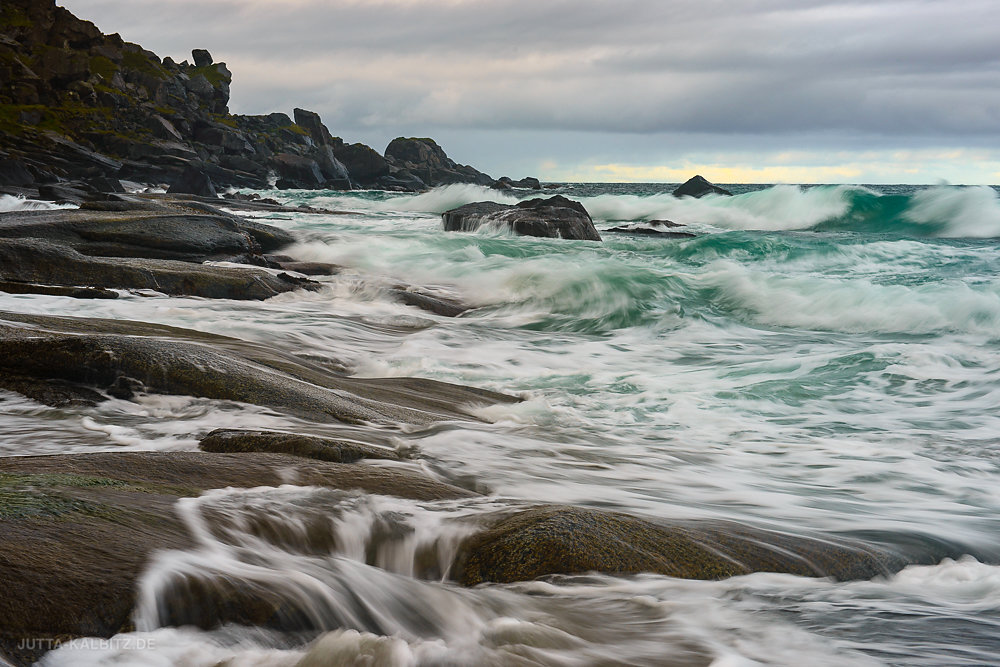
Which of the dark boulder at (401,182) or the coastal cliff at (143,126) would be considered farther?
the dark boulder at (401,182)

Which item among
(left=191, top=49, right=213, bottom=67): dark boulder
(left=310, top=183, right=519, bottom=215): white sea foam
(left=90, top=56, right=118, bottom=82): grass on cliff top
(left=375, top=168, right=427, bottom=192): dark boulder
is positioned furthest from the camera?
(left=191, top=49, right=213, bottom=67): dark boulder

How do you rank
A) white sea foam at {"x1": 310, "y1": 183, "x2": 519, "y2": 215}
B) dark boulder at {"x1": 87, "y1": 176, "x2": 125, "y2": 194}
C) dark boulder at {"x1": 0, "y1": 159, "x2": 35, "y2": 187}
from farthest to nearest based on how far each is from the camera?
white sea foam at {"x1": 310, "y1": 183, "x2": 519, "y2": 215} → dark boulder at {"x1": 0, "y1": 159, "x2": 35, "y2": 187} → dark boulder at {"x1": 87, "y1": 176, "x2": 125, "y2": 194}

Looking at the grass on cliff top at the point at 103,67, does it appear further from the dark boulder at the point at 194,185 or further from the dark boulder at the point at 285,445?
the dark boulder at the point at 285,445

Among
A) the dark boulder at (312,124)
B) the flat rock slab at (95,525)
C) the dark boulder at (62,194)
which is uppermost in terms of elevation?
the dark boulder at (312,124)

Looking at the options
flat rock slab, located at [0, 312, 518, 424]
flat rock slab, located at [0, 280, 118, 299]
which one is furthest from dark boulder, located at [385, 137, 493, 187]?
flat rock slab, located at [0, 312, 518, 424]

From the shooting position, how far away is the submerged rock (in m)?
20.3

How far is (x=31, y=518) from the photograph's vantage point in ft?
7.47

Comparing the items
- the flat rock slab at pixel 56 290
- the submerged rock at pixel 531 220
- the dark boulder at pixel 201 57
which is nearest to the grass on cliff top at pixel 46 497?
the flat rock slab at pixel 56 290

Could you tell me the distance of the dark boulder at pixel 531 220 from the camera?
2027 cm

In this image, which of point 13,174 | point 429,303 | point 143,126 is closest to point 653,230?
point 429,303

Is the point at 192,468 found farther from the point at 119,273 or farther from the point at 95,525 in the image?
the point at 119,273

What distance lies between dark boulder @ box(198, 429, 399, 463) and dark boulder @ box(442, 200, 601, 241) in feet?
54.3

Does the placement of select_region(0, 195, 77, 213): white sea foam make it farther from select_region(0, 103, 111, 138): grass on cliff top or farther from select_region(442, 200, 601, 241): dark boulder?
select_region(0, 103, 111, 138): grass on cliff top

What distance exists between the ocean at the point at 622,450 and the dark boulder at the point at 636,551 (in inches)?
3.0
